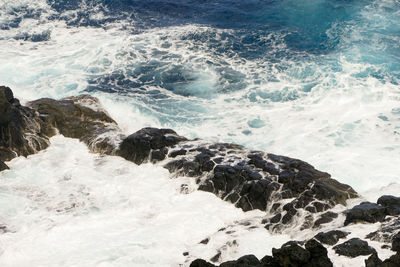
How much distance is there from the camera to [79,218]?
11.8m

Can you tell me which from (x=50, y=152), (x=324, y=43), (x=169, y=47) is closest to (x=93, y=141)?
(x=50, y=152)

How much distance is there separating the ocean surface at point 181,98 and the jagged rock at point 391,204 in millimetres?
2481

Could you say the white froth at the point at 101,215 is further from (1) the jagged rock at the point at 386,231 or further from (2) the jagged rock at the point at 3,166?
(1) the jagged rock at the point at 386,231

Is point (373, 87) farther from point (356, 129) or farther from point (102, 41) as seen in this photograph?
point (102, 41)

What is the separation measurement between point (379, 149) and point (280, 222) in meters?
7.55

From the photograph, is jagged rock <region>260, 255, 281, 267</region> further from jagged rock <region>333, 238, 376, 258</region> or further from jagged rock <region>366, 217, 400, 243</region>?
jagged rock <region>366, 217, 400, 243</region>

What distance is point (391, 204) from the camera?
1071 centimetres

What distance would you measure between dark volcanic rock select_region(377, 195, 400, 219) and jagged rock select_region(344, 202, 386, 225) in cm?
15

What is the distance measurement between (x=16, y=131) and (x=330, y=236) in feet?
33.1

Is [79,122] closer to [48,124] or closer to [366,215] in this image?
[48,124]

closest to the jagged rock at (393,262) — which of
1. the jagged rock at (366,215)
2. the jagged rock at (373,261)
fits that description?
the jagged rock at (373,261)

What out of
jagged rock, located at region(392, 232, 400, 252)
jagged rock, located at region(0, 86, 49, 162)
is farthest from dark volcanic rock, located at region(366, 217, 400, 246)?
jagged rock, located at region(0, 86, 49, 162)

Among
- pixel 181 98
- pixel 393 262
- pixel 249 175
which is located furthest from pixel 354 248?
pixel 181 98

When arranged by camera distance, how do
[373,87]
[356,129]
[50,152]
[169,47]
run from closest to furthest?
[50,152], [356,129], [373,87], [169,47]
